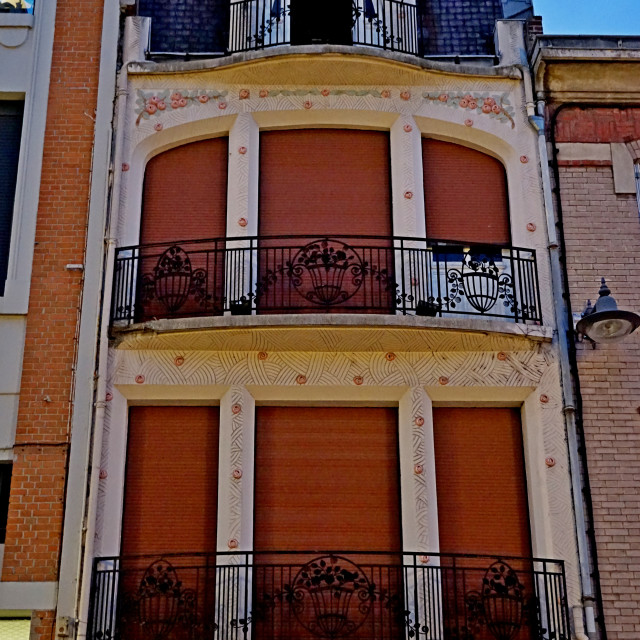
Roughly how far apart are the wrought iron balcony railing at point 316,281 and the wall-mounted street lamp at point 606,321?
730 mm

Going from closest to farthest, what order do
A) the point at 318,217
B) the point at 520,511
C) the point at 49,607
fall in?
the point at 49,607
the point at 520,511
the point at 318,217

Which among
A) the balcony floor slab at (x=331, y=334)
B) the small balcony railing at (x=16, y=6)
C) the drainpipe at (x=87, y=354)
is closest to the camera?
the drainpipe at (x=87, y=354)

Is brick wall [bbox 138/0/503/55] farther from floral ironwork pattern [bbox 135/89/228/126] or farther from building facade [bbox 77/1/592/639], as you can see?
floral ironwork pattern [bbox 135/89/228/126]

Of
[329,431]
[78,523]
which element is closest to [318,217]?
[329,431]

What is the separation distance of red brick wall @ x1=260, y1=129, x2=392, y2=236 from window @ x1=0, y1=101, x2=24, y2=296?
303 cm

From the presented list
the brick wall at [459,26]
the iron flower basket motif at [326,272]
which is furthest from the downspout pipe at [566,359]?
the iron flower basket motif at [326,272]

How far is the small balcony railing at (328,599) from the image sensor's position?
995cm

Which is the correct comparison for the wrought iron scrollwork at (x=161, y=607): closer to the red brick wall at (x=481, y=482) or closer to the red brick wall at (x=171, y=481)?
the red brick wall at (x=171, y=481)

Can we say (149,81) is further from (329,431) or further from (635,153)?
(635,153)

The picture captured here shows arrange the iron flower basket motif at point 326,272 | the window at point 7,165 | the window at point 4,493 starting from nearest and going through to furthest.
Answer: the window at point 4,493 < the iron flower basket motif at point 326,272 < the window at point 7,165

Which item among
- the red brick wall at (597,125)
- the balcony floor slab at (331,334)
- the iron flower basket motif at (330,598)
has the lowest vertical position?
the iron flower basket motif at (330,598)

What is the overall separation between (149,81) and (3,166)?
2116 millimetres

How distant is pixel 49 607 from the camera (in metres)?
9.95

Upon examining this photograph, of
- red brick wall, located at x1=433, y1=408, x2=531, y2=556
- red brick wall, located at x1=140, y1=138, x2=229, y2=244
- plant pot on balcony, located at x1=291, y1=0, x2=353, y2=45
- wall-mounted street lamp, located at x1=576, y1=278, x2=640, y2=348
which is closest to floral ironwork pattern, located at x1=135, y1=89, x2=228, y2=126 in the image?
red brick wall, located at x1=140, y1=138, x2=229, y2=244
